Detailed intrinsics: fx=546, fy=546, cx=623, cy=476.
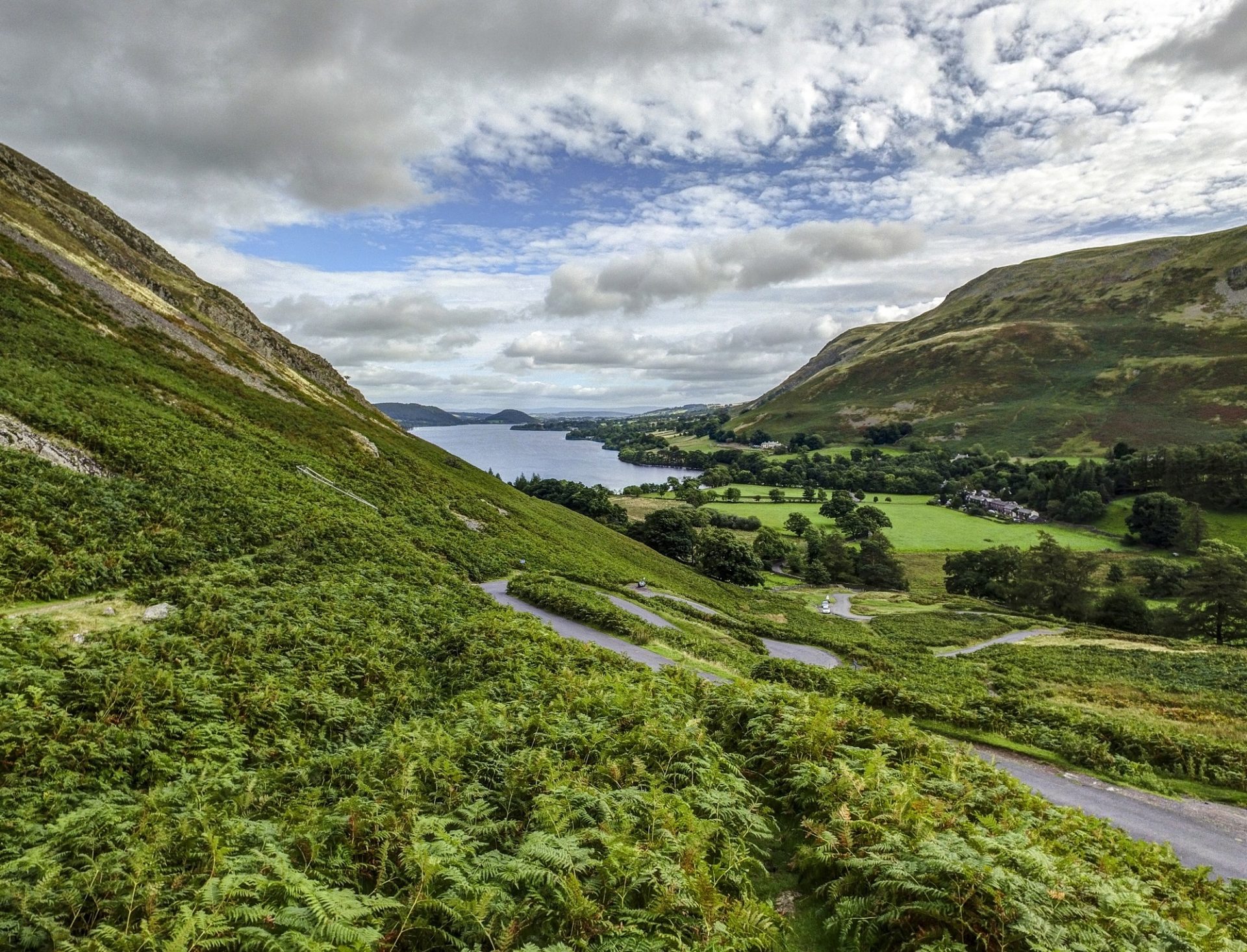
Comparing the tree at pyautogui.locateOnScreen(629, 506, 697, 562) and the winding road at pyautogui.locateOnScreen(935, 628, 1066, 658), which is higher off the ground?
the tree at pyautogui.locateOnScreen(629, 506, 697, 562)

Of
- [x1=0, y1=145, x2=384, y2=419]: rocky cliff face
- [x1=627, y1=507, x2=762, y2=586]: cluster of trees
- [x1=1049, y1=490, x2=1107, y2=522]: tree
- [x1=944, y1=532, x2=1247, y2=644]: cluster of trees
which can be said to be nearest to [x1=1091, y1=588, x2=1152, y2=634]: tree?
[x1=944, y1=532, x2=1247, y2=644]: cluster of trees

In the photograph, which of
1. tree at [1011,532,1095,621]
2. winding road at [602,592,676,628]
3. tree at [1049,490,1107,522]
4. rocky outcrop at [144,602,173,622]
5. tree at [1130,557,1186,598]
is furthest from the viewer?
tree at [1049,490,1107,522]

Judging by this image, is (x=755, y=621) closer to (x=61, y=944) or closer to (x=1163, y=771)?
(x=1163, y=771)

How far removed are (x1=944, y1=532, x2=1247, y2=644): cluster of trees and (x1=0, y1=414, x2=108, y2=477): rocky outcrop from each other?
85635 mm

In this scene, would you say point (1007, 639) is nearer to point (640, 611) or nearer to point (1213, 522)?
point (640, 611)

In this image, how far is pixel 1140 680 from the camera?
29906 millimetres

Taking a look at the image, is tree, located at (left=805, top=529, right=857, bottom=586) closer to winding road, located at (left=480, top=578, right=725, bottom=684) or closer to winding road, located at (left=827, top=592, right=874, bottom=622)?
winding road, located at (left=827, top=592, right=874, bottom=622)

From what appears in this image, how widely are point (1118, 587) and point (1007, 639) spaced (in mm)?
27741

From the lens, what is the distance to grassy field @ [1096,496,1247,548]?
99.8 metres

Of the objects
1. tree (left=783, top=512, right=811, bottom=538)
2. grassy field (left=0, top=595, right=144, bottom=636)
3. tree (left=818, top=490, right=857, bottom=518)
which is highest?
grassy field (left=0, top=595, right=144, bottom=636)

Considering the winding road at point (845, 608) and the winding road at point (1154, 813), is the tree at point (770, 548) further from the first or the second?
the winding road at point (1154, 813)

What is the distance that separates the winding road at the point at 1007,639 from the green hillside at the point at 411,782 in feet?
103

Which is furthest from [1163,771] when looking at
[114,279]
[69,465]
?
[114,279]

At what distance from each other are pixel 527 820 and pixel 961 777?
7455 mm
